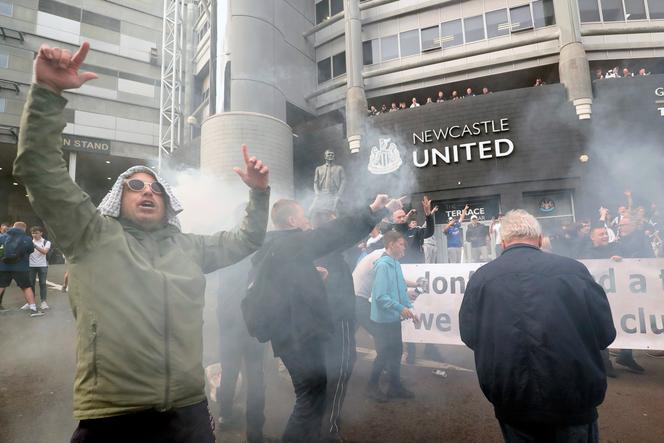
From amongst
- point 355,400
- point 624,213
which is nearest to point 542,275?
point 355,400

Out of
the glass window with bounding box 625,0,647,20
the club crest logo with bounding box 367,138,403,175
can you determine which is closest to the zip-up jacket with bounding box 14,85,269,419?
the club crest logo with bounding box 367,138,403,175

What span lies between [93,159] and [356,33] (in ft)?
54.9

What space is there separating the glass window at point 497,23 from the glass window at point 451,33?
92cm

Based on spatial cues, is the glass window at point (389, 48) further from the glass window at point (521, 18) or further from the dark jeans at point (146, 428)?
the dark jeans at point (146, 428)

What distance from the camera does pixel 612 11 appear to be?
12.2 m

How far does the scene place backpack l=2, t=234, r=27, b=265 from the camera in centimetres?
611

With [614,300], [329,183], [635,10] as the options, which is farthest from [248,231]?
[635,10]

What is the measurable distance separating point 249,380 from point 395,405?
1300mm

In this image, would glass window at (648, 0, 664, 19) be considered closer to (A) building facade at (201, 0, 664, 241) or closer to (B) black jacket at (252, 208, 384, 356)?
(A) building facade at (201, 0, 664, 241)

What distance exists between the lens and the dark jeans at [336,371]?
96.7 inches

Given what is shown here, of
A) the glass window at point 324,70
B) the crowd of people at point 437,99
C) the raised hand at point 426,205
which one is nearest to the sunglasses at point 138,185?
the raised hand at point 426,205

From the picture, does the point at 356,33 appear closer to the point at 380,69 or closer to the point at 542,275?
the point at 380,69

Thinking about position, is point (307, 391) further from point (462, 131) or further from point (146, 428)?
point (462, 131)

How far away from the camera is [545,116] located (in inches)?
408
